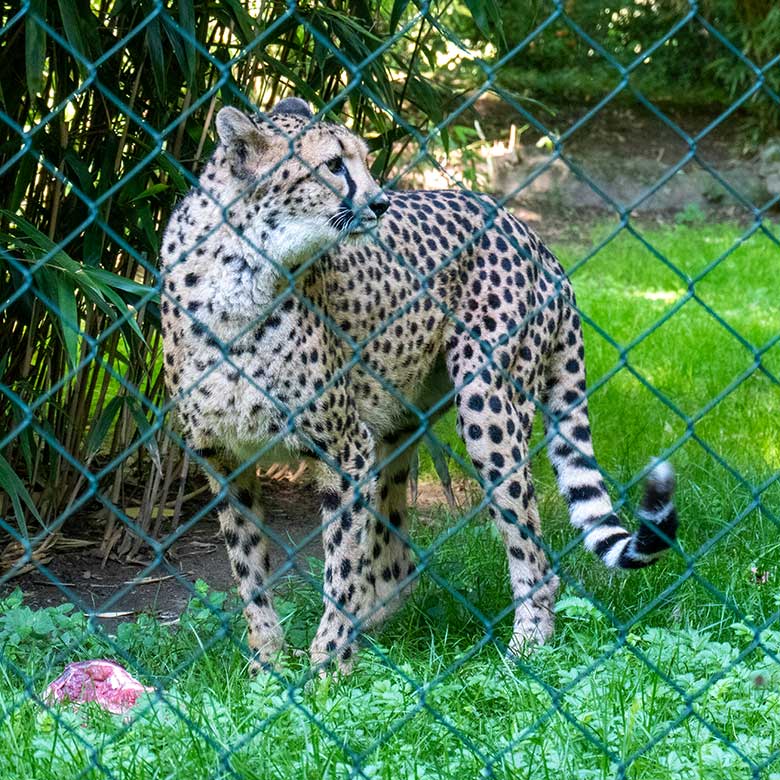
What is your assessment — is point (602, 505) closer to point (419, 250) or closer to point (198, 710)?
point (419, 250)

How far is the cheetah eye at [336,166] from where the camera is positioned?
111 inches

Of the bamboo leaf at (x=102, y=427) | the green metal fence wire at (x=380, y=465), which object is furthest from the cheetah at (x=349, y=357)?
the bamboo leaf at (x=102, y=427)

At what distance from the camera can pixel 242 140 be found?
110 inches

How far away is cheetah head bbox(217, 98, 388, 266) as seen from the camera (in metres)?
2.82

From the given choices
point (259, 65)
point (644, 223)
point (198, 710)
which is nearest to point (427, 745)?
point (198, 710)

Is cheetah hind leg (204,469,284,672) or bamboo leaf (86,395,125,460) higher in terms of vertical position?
cheetah hind leg (204,469,284,672)

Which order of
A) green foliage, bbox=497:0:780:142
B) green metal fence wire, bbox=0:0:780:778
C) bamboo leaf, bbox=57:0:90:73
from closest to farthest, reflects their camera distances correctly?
green metal fence wire, bbox=0:0:780:778 < bamboo leaf, bbox=57:0:90:73 < green foliage, bbox=497:0:780:142

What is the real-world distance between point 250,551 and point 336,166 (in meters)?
1.00

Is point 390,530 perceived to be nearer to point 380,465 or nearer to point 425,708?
point 380,465

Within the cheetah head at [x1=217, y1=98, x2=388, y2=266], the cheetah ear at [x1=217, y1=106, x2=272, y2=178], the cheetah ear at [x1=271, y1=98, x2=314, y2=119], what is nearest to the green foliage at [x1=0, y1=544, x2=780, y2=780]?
the cheetah head at [x1=217, y1=98, x2=388, y2=266]

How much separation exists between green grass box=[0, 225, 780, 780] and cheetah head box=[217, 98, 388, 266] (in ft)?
2.33

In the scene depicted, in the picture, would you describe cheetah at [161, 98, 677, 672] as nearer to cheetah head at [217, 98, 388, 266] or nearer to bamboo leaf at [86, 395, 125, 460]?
cheetah head at [217, 98, 388, 266]

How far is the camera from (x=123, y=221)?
362cm

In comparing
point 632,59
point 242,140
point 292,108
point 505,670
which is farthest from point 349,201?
point 632,59
